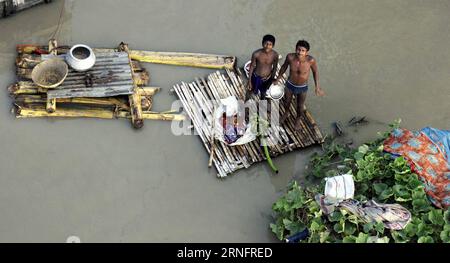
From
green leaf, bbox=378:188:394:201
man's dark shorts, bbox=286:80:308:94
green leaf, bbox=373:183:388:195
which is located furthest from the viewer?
man's dark shorts, bbox=286:80:308:94

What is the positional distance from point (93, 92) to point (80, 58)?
0.43 meters

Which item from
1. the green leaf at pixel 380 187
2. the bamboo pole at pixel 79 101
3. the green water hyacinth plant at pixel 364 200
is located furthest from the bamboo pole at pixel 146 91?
the green leaf at pixel 380 187

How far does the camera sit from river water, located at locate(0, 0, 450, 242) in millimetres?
6871

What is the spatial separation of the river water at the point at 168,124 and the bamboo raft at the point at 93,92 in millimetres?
111

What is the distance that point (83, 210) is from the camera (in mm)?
6848

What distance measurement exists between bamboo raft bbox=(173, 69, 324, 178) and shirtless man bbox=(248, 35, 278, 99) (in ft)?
0.92

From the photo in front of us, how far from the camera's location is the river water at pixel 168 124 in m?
6.87

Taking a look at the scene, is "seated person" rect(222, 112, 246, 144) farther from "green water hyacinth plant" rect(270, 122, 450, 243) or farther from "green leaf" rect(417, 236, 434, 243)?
"green leaf" rect(417, 236, 434, 243)

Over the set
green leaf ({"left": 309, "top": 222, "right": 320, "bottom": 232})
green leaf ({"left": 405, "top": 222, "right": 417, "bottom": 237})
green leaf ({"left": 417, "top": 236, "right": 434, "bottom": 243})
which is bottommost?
green leaf ({"left": 417, "top": 236, "right": 434, "bottom": 243})

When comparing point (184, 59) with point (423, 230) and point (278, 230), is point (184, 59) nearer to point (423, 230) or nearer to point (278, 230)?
point (278, 230)

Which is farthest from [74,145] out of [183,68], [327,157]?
[327,157]

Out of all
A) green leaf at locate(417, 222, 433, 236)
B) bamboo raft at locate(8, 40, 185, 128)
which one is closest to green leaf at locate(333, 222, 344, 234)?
green leaf at locate(417, 222, 433, 236)

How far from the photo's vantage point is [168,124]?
7445 mm

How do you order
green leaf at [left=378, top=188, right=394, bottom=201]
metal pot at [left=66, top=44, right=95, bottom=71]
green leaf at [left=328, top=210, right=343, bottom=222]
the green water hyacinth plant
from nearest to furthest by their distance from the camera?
the green water hyacinth plant, green leaf at [left=328, top=210, right=343, bottom=222], green leaf at [left=378, top=188, right=394, bottom=201], metal pot at [left=66, top=44, right=95, bottom=71]
